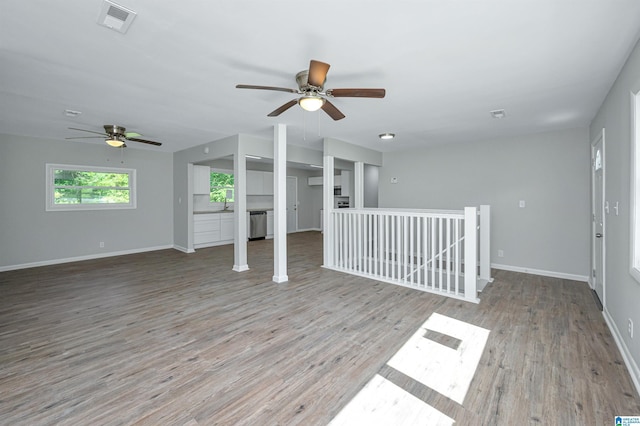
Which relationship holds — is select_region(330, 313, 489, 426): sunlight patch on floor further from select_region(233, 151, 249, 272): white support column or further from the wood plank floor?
select_region(233, 151, 249, 272): white support column

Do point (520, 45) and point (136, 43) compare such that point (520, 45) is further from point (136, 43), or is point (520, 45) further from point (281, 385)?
point (281, 385)

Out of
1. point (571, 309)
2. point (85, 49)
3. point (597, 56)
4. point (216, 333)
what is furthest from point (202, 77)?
point (571, 309)

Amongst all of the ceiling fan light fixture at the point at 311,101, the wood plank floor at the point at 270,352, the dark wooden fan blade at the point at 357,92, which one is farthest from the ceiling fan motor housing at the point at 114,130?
the dark wooden fan blade at the point at 357,92

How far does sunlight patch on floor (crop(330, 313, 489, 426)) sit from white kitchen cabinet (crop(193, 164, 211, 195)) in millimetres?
6259

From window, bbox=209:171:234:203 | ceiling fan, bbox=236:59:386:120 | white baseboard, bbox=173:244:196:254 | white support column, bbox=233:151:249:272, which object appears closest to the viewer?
ceiling fan, bbox=236:59:386:120

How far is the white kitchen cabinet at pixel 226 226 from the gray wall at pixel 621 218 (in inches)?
291

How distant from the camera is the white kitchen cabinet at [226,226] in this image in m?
7.72

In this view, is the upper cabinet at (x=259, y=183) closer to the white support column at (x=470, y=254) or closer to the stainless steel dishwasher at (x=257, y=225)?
the stainless steel dishwasher at (x=257, y=225)

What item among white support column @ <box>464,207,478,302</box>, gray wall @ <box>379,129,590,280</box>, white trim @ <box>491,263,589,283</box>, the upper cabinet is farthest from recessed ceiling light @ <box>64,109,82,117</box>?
white trim @ <box>491,263,589,283</box>

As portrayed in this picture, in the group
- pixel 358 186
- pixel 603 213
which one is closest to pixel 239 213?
pixel 358 186

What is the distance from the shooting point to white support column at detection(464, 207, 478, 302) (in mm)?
3480

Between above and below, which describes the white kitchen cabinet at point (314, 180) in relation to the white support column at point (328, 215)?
above

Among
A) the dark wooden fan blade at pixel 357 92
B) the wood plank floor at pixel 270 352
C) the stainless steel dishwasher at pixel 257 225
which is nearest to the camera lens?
the wood plank floor at pixel 270 352

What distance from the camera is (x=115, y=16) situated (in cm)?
175
